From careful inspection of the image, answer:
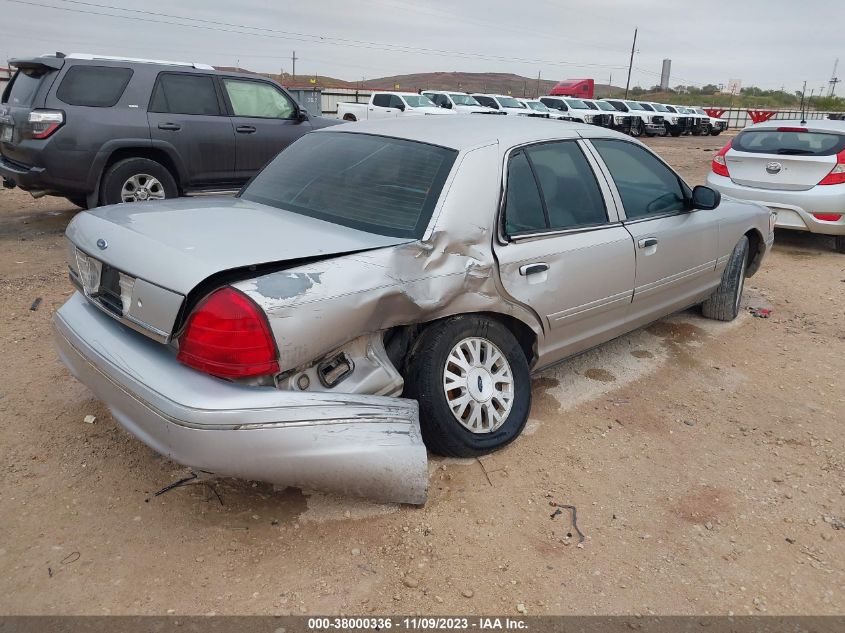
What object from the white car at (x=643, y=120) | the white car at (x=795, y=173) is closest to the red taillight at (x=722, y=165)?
the white car at (x=795, y=173)

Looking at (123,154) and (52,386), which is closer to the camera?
(52,386)

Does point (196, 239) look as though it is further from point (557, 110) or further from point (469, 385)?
point (557, 110)

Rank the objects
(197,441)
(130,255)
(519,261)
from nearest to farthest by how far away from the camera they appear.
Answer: (197,441), (130,255), (519,261)

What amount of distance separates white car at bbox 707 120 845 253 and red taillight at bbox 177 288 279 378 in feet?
23.3

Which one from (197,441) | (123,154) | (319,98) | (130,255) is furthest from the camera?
(319,98)

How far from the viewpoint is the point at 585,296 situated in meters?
3.62

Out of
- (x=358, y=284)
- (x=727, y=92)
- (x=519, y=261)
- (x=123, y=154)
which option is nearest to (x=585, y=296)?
(x=519, y=261)

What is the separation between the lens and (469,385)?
3.11m

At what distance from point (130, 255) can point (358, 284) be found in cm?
88

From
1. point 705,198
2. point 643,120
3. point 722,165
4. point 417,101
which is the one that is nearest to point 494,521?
point 705,198

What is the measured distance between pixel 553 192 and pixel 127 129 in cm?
532

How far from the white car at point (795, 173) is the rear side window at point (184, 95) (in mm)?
6141

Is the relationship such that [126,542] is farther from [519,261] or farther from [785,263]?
[785,263]

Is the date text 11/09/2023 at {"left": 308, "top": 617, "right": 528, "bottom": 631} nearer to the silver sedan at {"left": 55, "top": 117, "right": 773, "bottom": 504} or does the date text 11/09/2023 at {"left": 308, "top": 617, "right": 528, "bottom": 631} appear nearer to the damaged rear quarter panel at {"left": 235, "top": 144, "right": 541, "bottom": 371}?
the silver sedan at {"left": 55, "top": 117, "right": 773, "bottom": 504}
